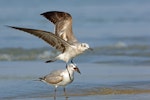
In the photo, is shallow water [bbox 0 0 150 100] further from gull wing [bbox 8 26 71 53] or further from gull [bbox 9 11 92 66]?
gull wing [bbox 8 26 71 53]

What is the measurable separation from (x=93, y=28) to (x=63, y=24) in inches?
450

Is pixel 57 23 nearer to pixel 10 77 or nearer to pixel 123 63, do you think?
pixel 10 77

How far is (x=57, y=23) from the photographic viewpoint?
13.6m

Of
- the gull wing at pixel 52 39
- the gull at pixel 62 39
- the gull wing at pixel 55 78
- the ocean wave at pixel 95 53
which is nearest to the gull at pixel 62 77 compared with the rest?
the gull wing at pixel 55 78

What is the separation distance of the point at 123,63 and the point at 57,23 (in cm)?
380

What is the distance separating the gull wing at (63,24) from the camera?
13.5 metres

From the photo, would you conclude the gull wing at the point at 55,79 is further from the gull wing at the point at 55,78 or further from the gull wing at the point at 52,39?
the gull wing at the point at 52,39

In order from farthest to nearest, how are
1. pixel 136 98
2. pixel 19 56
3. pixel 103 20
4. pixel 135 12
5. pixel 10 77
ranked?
pixel 135 12, pixel 103 20, pixel 19 56, pixel 10 77, pixel 136 98

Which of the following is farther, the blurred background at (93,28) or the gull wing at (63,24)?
the blurred background at (93,28)

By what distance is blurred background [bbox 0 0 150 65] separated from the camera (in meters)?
18.6

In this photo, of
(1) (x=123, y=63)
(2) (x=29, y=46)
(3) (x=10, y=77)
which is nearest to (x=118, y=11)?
(2) (x=29, y=46)

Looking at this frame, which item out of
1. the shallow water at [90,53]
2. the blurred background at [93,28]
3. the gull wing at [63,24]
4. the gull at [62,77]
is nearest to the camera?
the gull at [62,77]

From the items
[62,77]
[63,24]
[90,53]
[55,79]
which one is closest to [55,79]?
[55,79]

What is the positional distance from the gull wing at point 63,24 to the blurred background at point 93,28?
386cm
